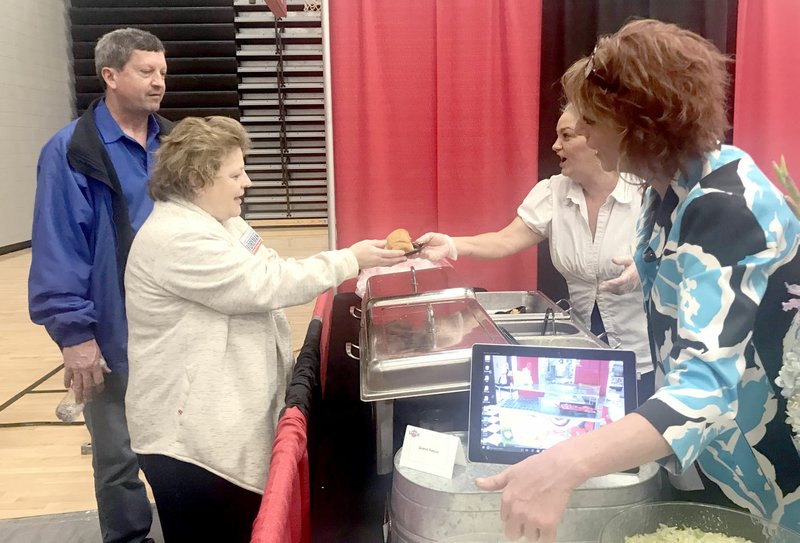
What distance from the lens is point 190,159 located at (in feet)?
4.99

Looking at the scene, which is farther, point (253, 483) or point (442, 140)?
point (442, 140)

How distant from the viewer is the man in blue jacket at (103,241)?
80.0 inches

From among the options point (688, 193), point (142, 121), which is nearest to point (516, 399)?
point (688, 193)

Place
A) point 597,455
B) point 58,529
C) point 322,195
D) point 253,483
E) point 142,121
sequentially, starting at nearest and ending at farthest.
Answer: point 597,455 → point 253,483 → point 142,121 → point 58,529 → point 322,195

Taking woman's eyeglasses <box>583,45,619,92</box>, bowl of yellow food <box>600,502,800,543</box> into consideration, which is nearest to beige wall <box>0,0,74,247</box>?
woman's eyeglasses <box>583,45,619,92</box>

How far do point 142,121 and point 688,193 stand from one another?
75.0 inches

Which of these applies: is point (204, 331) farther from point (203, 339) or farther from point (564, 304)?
point (564, 304)

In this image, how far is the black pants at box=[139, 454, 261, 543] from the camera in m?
1.57

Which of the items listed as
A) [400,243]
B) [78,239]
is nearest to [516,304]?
[400,243]

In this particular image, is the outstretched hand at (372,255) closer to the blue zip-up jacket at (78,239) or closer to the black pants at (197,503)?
the black pants at (197,503)

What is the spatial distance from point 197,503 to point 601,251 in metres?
1.30

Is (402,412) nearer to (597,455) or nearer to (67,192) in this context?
(597,455)

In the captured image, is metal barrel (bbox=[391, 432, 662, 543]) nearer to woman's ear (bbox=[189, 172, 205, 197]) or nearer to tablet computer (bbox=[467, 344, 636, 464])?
tablet computer (bbox=[467, 344, 636, 464])

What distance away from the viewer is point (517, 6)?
9.71 ft
